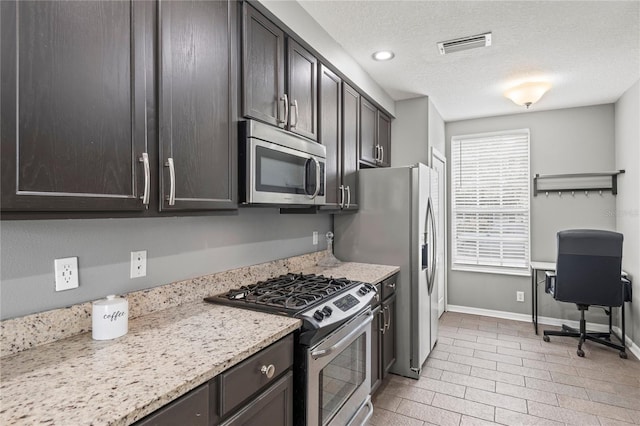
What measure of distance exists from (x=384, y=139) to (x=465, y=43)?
51.6 inches

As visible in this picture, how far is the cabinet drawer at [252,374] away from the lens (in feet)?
3.72

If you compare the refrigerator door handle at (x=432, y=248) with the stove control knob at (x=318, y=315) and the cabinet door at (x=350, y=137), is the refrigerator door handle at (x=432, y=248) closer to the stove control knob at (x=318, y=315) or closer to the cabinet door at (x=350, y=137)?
the cabinet door at (x=350, y=137)

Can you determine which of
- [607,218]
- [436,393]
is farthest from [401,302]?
[607,218]

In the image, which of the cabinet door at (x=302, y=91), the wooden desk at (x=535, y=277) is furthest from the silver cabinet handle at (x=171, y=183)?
the wooden desk at (x=535, y=277)

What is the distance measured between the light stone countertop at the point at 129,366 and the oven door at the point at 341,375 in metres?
0.28

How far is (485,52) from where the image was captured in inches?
108

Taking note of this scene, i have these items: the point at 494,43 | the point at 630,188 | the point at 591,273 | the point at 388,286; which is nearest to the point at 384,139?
the point at 494,43

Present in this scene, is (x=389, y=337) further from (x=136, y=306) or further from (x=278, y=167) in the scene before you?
(x=136, y=306)

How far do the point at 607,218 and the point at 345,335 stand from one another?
383 cm

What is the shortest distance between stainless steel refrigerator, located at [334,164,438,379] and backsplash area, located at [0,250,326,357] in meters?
0.84

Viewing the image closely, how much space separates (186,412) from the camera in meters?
0.99

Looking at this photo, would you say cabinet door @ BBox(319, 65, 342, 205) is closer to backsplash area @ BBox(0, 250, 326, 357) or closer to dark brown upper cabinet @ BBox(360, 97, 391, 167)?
dark brown upper cabinet @ BBox(360, 97, 391, 167)

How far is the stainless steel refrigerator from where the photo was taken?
113 inches

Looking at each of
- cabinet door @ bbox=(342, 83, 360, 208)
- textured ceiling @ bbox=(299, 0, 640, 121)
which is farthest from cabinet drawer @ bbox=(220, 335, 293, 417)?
textured ceiling @ bbox=(299, 0, 640, 121)
